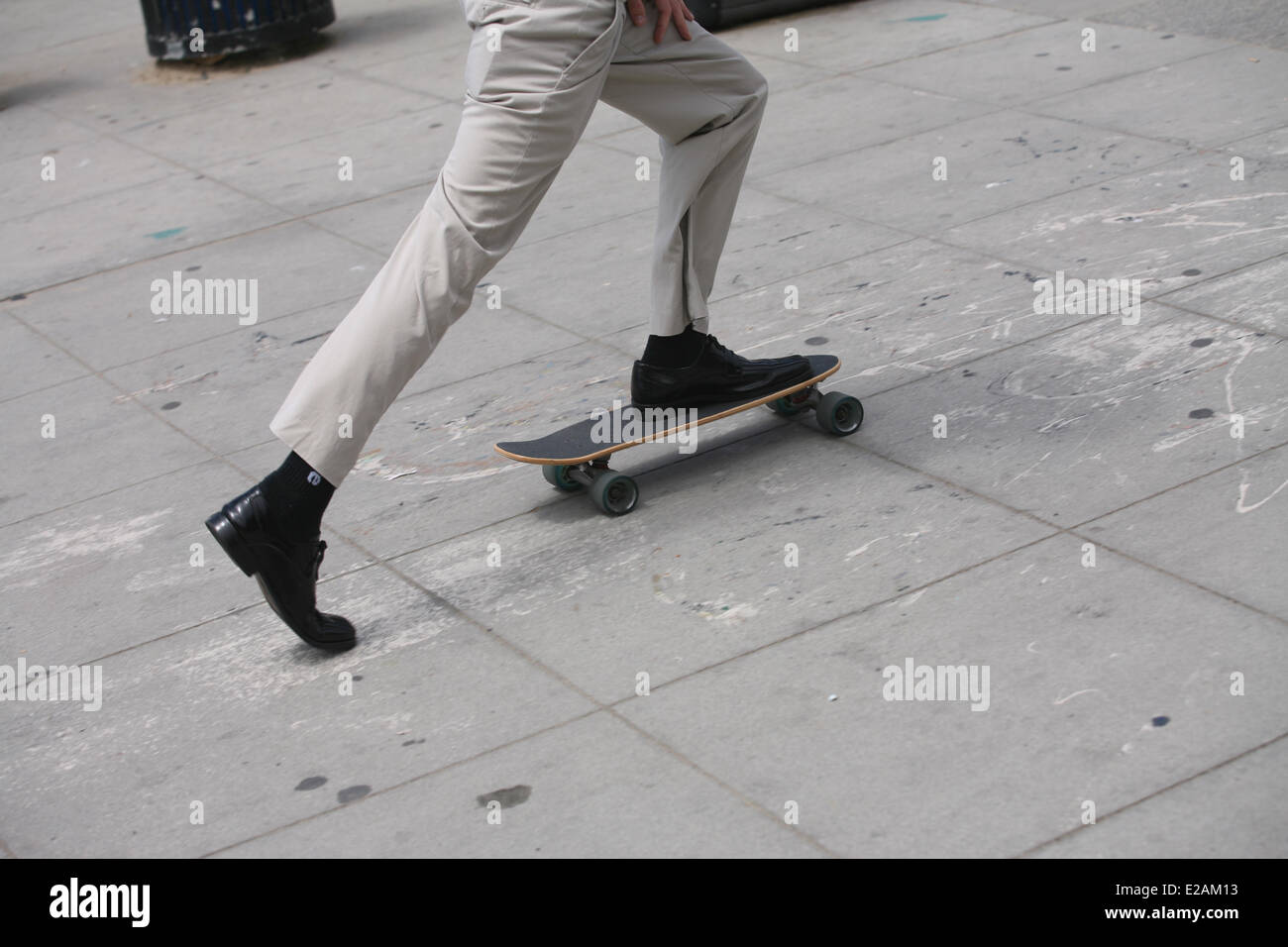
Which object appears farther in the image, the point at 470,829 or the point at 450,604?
the point at 450,604

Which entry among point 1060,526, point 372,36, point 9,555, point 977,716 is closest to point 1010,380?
point 1060,526

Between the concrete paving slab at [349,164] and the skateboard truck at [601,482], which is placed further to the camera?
the concrete paving slab at [349,164]

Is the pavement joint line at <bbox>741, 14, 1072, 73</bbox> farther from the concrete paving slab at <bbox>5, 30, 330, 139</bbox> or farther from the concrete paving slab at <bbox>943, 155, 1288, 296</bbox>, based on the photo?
the concrete paving slab at <bbox>5, 30, 330, 139</bbox>

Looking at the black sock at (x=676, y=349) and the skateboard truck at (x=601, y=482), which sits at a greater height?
the black sock at (x=676, y=349)

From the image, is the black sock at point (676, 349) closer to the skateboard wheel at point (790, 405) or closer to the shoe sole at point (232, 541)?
the skateboard wheel at point (790, 405)

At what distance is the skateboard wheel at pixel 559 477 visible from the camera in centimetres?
430

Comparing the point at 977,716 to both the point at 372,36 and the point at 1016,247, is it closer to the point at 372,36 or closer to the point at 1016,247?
the point at 1016,247

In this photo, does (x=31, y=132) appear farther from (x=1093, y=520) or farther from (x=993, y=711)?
(x=993, y=711)

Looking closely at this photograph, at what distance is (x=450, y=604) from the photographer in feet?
12.8

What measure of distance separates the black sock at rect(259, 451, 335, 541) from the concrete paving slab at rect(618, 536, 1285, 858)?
2.77ft

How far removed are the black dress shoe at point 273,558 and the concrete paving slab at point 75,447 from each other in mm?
1443

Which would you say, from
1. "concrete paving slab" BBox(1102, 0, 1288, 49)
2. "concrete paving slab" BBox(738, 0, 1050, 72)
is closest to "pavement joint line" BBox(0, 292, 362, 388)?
"concrete paving slab" BBox(738, 0, 1050, 72)

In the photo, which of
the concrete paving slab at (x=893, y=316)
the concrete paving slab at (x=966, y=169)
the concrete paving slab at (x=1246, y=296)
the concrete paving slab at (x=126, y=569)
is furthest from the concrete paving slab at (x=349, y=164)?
the concrete paving slab at (x=1246, y=296)

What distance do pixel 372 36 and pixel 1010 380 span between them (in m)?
7.43
